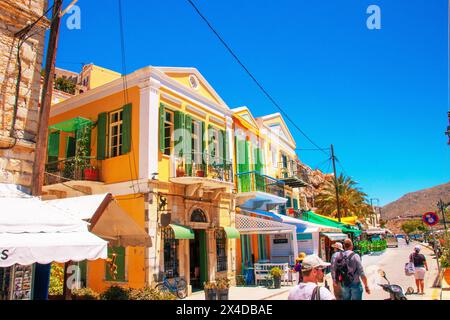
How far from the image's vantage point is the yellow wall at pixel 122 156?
1247cm


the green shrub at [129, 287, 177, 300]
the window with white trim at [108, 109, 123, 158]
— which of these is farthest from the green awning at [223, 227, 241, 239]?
the green shrub at [129, 287, 177, 300]

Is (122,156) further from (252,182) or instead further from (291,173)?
(291,173)

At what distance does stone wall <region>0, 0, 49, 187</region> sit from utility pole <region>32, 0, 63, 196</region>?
2.34ft

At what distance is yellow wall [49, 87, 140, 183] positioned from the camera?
12469 mm

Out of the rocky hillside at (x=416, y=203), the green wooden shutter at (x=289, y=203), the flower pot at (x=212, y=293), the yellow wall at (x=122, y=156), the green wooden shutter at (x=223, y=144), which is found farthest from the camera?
the rocky hillside at (x=416, y=203)

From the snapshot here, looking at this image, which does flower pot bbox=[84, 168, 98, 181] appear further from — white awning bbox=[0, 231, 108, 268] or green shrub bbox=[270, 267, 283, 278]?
green shrub bbox=[270, 267, 283, 278]

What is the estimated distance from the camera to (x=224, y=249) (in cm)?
1520

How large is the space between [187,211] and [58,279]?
15.9ft

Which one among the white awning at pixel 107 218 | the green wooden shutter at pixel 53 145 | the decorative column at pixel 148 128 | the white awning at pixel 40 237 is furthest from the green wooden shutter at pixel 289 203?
the white awning at pixel 40 237

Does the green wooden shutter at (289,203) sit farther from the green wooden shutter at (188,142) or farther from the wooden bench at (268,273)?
the green wooden shutter at (188,142)

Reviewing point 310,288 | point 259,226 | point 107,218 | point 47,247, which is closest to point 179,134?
point 259,226

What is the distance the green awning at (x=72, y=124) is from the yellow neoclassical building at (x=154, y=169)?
4cm

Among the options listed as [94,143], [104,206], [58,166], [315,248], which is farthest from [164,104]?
[315,248]
